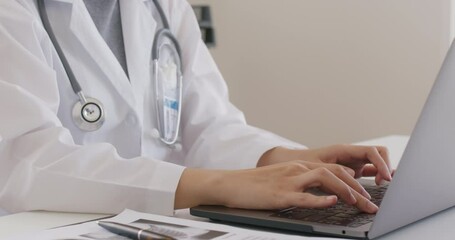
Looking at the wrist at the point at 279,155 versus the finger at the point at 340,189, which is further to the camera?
the wrist at the point at 279,155

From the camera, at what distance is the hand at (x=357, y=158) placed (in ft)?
3.46

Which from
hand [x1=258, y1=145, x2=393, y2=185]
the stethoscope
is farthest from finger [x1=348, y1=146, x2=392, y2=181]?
the stethoscope

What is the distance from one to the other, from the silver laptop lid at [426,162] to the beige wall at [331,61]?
5.59 feet

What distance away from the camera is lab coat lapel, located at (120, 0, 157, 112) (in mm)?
1364

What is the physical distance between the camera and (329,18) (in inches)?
104

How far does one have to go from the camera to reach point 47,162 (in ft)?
3.44

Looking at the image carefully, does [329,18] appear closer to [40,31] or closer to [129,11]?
[129,11]

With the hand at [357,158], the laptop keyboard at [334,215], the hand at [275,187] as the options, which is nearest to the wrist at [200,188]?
the hand at [275,187]

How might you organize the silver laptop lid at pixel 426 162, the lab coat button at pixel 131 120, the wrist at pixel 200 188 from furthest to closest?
the lab coat button at pixel 131 120 → the wrist at pixel 200 188 → the silver laptop lid at pixel 426 162

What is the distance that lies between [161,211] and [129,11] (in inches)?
21.3

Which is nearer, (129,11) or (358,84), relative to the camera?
(129,11)

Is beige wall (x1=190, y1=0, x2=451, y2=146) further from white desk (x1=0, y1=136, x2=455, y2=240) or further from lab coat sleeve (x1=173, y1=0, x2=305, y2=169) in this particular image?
white desk (x1=0, y1=136, x2=455, y2=240)

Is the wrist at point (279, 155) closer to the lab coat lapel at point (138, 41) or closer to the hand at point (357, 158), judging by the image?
the hand at point (357, 158)

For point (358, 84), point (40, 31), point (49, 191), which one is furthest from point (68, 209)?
point (358, 84)
